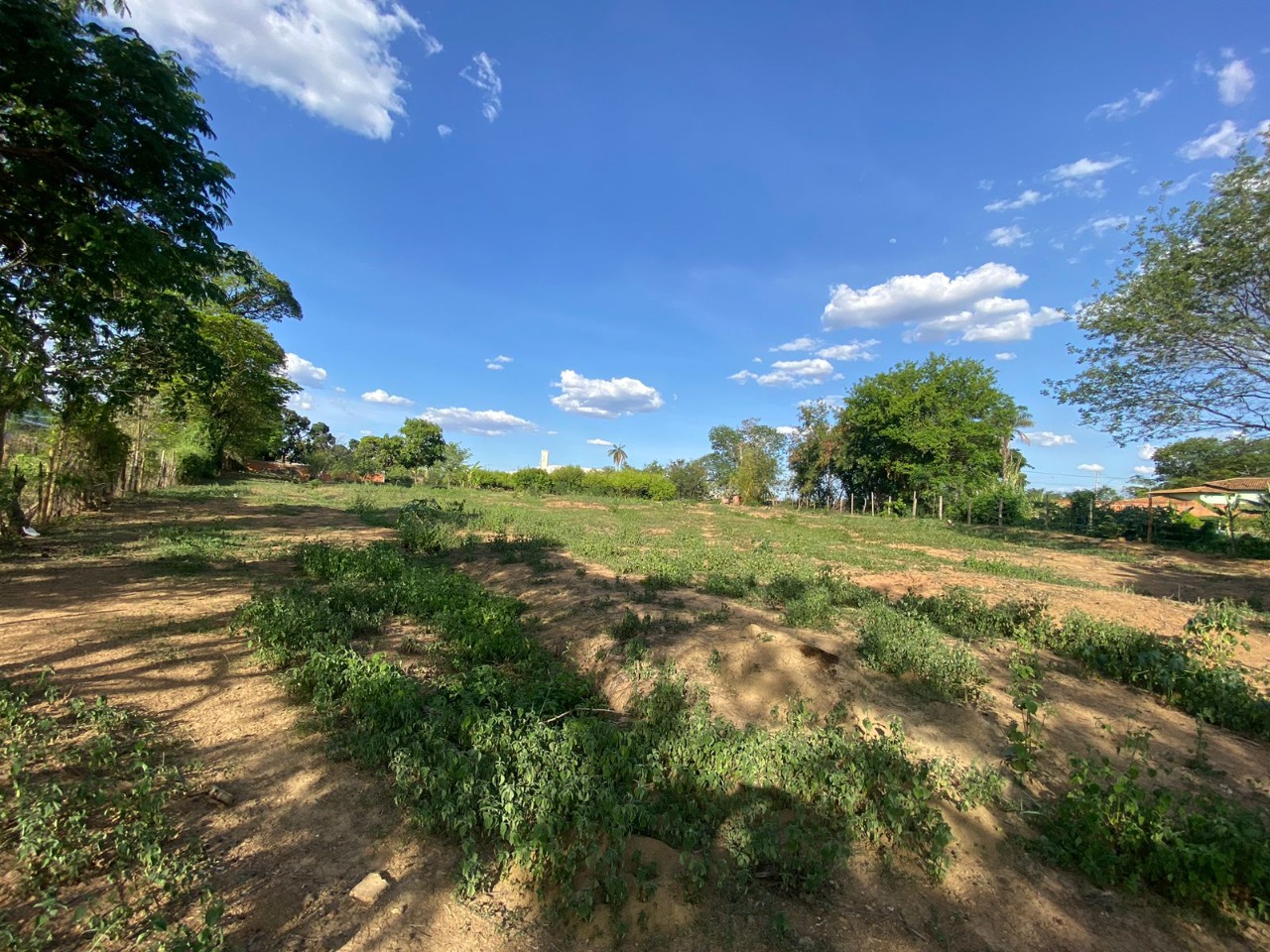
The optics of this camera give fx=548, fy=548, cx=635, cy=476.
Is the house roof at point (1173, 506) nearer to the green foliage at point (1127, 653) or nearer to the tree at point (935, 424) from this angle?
the tree at point (935, 424)

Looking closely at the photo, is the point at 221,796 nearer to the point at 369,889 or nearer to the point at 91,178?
the point at 369,889

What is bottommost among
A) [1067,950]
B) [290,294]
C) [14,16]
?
[1067,950]

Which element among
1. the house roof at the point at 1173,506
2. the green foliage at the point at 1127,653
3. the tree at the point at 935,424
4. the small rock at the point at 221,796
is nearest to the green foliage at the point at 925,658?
the green foliage at the point at 1127,653

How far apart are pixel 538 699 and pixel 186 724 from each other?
7.14 feet

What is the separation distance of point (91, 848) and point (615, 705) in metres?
2.94

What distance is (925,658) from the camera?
15.0 feet

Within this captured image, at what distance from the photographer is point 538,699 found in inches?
156

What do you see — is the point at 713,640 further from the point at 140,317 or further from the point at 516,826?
the point at 140,317

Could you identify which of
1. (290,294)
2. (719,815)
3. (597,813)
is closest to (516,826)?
(597,813)

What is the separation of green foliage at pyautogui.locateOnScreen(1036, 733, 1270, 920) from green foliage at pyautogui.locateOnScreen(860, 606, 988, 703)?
1188 mm

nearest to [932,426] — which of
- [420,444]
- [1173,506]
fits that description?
[1173,506]

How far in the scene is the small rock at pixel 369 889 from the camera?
2.25 metres

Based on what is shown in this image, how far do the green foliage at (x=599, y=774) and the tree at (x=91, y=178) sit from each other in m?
4.28

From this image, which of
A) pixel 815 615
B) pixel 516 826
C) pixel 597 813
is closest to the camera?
pixel 516 826
